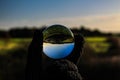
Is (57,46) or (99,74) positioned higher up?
(57,46)

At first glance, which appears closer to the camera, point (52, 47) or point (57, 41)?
point (52, 47)

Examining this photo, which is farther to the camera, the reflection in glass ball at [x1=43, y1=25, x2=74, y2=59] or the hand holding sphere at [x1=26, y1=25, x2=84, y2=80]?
the reflection in glass ball at [x1=43, y1=25, x2=74, y2=59]

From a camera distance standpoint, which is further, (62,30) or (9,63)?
(9,63)

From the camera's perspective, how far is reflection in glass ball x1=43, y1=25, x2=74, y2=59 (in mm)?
4477

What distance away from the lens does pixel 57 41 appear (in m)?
4.70

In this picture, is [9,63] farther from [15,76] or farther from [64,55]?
[64,55]

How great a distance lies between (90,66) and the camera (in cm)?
2995

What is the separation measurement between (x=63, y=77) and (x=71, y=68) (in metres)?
0.11

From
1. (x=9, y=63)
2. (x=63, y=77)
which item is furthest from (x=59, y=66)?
(x=9, y=63)

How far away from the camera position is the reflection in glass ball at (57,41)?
448cm

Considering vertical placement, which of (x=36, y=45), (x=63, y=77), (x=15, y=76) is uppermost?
(x=36, y=45)

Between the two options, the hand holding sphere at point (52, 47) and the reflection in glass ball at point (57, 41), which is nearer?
the hand holding sphere at point (52, 47)

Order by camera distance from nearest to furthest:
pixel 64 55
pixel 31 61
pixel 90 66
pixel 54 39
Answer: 1. pixel 31 61
2. pixel 64 55
3. pixel 54 39
4. pixel 90 66

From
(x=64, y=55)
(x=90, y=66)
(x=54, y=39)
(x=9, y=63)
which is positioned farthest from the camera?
(x=9, y=63)
